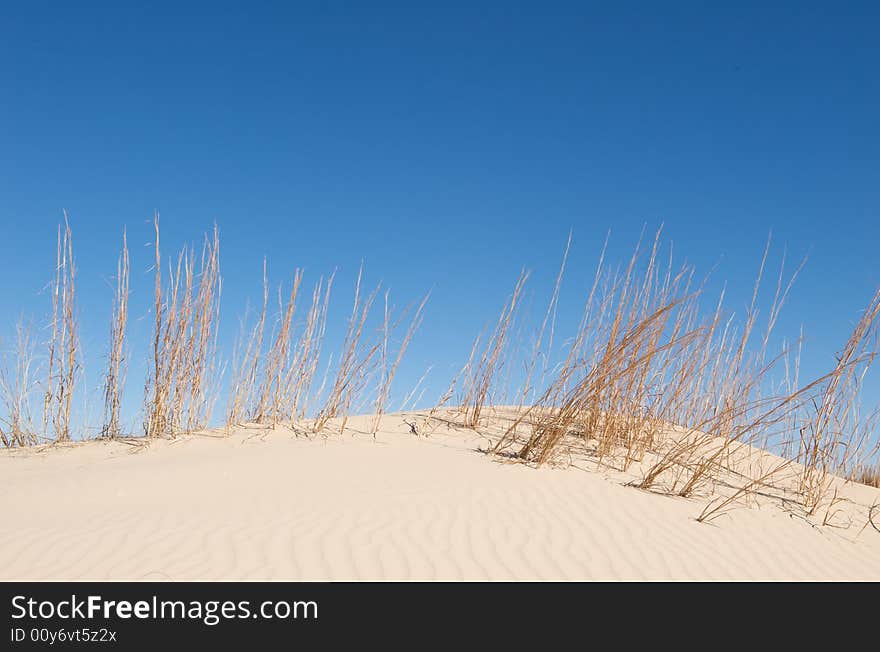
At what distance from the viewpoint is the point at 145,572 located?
282cm

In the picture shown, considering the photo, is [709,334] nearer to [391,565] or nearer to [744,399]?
[744,399]

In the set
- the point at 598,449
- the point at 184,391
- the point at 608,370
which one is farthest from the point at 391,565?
the point at 184,391

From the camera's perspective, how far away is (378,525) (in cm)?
342

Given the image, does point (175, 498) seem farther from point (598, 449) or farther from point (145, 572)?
point (598, 449)

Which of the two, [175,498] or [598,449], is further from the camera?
[598,449]

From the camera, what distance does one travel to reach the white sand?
2977 millimetres

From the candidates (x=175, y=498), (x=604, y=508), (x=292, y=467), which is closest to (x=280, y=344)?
(x=292, y=467)

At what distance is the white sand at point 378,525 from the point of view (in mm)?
2977

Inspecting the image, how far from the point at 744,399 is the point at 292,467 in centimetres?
327

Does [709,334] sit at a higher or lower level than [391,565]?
higher
